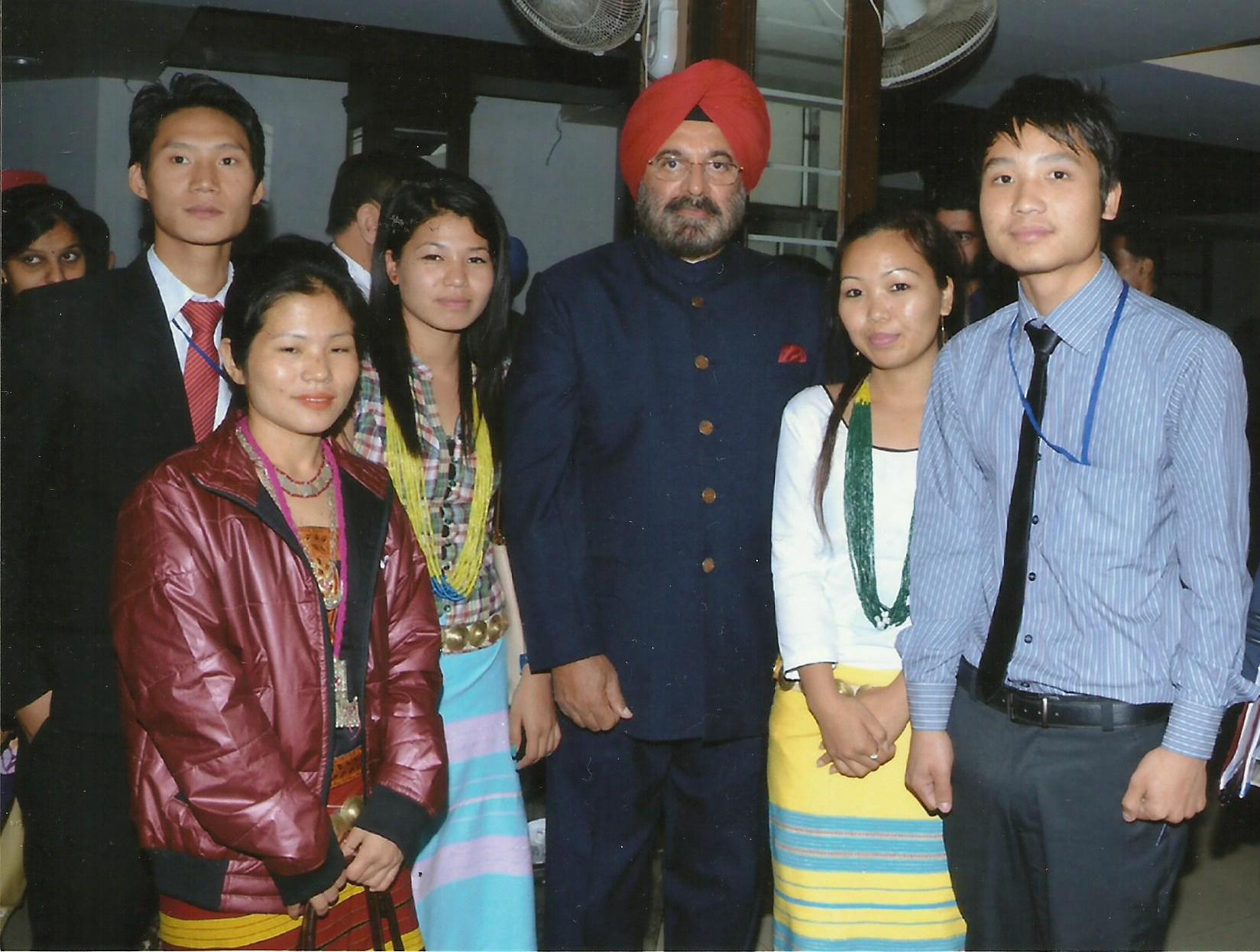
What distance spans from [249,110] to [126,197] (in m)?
4.01

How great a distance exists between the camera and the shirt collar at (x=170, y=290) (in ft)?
7.09

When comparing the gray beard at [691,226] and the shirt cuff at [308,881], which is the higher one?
the gray beard at [691,226]

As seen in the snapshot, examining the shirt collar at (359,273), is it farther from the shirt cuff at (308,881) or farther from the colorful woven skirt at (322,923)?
the shirt cuff at (308,881)

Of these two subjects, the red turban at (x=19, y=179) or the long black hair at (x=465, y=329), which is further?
the red turban at (x=19, y=179)

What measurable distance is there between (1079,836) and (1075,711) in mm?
186

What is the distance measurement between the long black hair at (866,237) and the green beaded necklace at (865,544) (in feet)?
0.15

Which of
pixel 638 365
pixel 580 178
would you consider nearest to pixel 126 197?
pixel 580 178

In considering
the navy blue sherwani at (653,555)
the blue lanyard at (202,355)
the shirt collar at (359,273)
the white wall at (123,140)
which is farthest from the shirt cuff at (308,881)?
the white wall at (123,140)

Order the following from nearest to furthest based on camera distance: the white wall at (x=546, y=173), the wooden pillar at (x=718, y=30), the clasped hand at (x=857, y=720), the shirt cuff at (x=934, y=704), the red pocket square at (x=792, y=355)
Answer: the shirt cuff at (x=934, y=704)
the clasped hand at (x=857, y=720)
the red pocket square at (x=792, y=355)
the wooden pillar at (x=718, y=30)
the white wall at (x=546, y=173)

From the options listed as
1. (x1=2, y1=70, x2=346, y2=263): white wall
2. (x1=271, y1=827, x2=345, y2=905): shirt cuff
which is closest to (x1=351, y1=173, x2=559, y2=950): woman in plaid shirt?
(x1=271, y1=827, x2=345, y2=905): shirt cuff

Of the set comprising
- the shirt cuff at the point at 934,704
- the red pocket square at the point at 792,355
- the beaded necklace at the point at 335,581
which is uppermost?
the red pocket square at the point at 792,355

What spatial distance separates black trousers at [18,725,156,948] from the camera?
6.77 ft

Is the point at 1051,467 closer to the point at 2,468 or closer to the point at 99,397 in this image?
the point at 99,397

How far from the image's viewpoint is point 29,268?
3.17m
